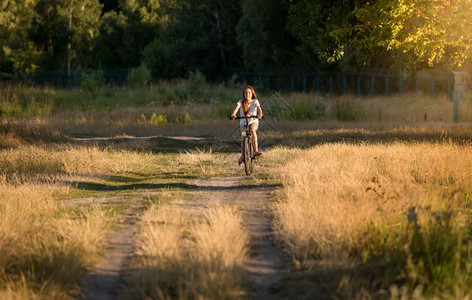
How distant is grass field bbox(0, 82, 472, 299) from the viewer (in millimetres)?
6422

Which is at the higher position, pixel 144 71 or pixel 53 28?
pixel 53 28

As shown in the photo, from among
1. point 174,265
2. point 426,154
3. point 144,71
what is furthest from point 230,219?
point 144,71

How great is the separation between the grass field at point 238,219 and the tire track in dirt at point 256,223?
14 cm

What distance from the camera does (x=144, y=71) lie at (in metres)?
44.9

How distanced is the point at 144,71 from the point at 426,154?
106 feet

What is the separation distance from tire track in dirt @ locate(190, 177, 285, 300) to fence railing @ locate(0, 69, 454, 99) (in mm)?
29954

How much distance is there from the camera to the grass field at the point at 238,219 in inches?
253

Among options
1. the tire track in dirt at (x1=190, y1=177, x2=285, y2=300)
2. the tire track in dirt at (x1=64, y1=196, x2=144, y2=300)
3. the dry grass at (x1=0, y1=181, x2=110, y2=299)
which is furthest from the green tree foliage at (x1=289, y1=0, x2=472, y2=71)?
the dry grass at (x1=0, y1=181, x2=110, y2=299)

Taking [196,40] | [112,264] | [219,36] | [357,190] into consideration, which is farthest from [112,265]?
[219,36]

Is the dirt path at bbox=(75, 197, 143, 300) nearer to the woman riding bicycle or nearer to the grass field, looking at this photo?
the grass field

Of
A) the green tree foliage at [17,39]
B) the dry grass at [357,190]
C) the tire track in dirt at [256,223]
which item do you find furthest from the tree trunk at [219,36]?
the tire track in dirt at [256,223]

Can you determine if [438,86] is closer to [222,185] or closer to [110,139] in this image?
[110,139]

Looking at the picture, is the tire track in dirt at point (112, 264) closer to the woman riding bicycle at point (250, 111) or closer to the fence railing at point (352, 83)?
the woman riding bicycle at point (250, 111)

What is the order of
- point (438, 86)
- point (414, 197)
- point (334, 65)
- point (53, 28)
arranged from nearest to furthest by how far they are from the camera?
point (414, 197)
point (438, 86)
point (334, 65)
point (53, 28)
